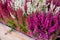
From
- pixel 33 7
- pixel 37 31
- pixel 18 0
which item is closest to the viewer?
pixel 37 31

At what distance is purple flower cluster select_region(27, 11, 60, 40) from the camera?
1444mm

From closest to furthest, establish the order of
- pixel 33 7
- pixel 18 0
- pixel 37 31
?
1. pixel 37 31
2. pixel 33 7
3. pixel 18 0

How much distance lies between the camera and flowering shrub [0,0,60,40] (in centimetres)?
146

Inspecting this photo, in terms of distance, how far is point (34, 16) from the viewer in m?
1.49

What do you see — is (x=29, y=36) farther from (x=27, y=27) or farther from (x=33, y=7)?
(x=33, y=7)

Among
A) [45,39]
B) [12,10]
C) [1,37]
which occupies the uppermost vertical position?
[12,10]

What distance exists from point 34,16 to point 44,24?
0.10 metres

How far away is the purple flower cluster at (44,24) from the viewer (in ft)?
4.74

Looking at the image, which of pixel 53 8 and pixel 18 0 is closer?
pixel 53 8

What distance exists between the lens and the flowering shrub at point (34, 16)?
1460mm

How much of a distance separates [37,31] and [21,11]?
23 cm

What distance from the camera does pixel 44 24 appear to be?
56.9 inches

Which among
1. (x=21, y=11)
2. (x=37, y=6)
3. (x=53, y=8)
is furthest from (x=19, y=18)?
(x=53, y=8)

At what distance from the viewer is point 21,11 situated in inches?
63.6
